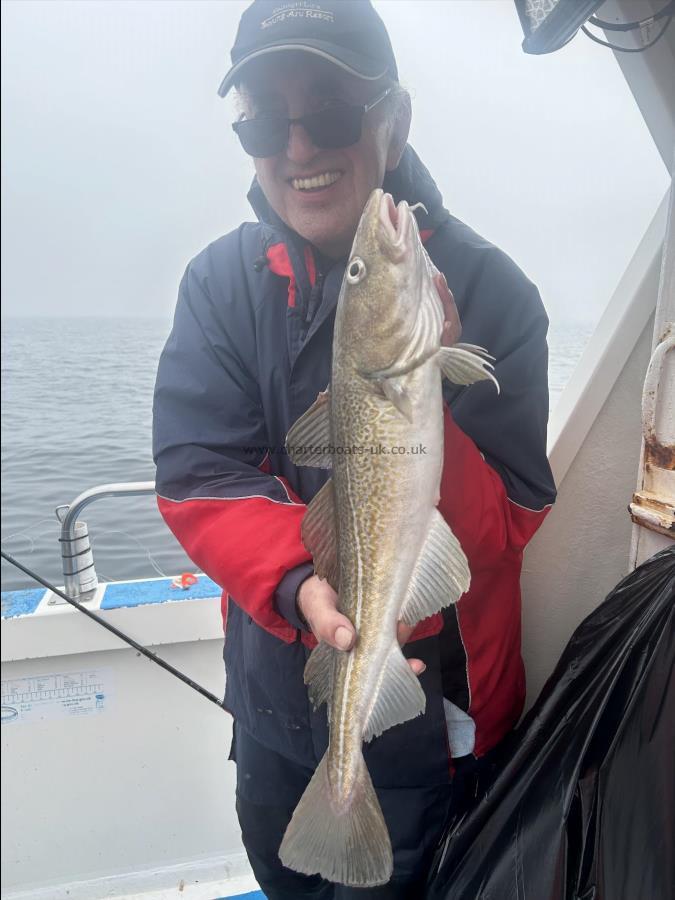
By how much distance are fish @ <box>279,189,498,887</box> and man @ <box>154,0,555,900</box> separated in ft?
0.39

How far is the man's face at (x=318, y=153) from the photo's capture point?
1.41 m

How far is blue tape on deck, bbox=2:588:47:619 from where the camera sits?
2416mm

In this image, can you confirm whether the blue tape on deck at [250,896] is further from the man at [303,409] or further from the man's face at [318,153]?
the man's face at [318,153]

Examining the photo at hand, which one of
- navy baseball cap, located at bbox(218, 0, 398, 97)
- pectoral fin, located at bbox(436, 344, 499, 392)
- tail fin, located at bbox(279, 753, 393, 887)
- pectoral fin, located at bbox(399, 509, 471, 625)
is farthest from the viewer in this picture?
navy baseball cap, located at bbox(218, 0, 398, 97)

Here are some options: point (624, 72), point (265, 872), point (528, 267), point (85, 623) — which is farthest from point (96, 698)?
point (624, 72)

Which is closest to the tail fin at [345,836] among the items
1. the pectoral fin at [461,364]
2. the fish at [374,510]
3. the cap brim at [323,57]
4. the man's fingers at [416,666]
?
the fish at [374,510]

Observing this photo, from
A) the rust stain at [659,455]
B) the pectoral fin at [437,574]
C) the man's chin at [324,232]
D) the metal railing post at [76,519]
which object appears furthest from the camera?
the metal railing post at [76,519]

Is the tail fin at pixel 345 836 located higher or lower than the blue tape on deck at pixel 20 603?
higher

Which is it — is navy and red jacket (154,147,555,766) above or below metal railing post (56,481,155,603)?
above

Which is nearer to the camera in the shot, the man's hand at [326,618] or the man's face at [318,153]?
the man's hand at [326,618]

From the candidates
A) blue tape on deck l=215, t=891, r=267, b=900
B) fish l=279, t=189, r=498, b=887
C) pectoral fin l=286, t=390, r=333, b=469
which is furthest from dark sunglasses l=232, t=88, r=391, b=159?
blue tape on deck l=215, t=891, r=267, b=900

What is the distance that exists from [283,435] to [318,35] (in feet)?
3.07

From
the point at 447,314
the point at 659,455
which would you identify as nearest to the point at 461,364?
the point at 447,314

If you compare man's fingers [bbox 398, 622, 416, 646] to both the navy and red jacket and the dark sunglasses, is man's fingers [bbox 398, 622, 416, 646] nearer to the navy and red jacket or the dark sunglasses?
the navy and red jacket
